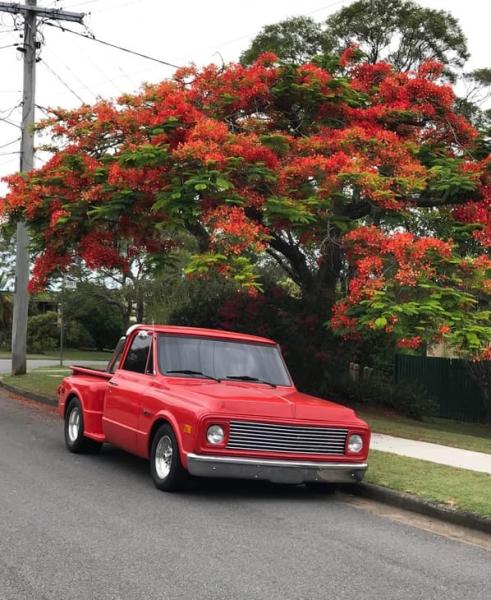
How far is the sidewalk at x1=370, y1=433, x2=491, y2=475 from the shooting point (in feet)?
32.8

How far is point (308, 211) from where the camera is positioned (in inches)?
504

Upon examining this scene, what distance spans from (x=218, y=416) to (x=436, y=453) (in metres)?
4.64

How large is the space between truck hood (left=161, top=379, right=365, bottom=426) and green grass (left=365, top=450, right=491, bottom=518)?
2.88ft

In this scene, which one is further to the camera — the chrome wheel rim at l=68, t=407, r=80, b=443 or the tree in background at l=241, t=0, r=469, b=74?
the tree in background at l=241, t=0, r=469, b=74

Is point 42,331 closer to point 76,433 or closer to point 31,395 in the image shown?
point 31,395

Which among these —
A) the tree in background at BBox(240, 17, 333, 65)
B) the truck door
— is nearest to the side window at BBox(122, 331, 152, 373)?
the truck door

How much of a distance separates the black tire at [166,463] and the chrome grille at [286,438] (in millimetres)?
566

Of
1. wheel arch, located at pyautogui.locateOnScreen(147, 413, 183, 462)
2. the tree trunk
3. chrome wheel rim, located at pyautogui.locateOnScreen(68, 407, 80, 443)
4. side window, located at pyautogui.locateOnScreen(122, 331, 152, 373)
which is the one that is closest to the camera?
wheel arch, located at pyautogui.locateOnScreen(147, 413, 183, 462)

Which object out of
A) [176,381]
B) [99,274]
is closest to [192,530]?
[176,381]

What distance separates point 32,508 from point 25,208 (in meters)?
9.01

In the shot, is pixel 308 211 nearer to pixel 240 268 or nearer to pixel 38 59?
pixel 240 268

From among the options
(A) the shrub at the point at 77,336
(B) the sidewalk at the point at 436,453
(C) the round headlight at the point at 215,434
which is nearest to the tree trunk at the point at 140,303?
(A) the shrub at the point at 77,336

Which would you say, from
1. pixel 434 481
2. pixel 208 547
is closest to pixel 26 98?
pixel 434 481

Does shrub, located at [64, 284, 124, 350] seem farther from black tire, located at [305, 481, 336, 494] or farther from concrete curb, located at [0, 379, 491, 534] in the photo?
concrete curb, located at [0, 379, 491, 534]
